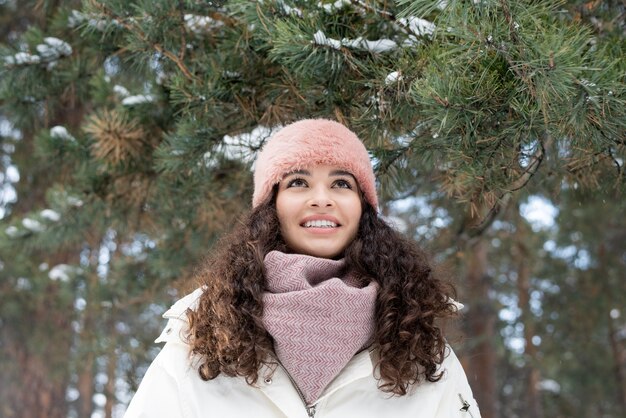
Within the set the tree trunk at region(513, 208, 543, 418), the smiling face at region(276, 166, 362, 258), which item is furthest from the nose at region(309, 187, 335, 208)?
the tree trunk at region(513, 208, 543, 418)

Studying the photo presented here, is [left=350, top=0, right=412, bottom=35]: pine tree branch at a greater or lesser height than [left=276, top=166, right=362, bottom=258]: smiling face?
greater

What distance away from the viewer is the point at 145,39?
7.92 feet

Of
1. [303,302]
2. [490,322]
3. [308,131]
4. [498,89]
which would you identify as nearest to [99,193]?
[308,131]

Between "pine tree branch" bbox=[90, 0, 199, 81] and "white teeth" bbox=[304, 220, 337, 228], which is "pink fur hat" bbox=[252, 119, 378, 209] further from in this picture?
"pine tree branch" bbox=[90, 0, 199, 81]

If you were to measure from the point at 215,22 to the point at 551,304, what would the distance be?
7.54 metres

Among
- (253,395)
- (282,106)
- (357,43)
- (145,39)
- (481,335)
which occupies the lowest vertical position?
(481,335)

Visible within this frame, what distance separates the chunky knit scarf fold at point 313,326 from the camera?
192 centimetres

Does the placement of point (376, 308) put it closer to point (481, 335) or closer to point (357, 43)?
point (357, 43)

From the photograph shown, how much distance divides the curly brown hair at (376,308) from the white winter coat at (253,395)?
4 cm

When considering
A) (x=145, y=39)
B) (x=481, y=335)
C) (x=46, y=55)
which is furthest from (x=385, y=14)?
(x=481, y=335)

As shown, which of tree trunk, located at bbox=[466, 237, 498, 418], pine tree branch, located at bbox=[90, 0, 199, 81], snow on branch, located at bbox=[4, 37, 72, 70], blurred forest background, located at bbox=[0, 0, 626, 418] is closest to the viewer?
blurred forest background, located at bbox=[0, 0, 626, 418]

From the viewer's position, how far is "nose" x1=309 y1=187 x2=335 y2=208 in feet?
7.13

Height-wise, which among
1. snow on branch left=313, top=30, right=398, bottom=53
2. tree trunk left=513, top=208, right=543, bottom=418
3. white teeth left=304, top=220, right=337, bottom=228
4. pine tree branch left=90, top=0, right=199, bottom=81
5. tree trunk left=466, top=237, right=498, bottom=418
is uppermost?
snow on branch left=313, top=30, right=398, bottom=53

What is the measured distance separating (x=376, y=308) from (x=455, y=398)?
35 cm
